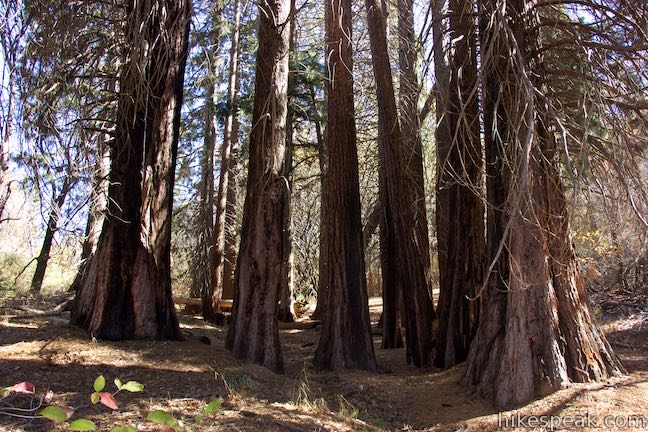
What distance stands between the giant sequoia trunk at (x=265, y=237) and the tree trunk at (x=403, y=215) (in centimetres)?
235

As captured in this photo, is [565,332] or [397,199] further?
[397,199]

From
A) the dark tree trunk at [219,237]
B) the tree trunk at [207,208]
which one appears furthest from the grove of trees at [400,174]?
the tree trunk at [207,208]

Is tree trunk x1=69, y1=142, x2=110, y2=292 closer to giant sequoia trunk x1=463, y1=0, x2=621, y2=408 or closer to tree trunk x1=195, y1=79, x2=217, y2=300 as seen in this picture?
tree trunk x1=195, y1=79, x2=217, y2=300

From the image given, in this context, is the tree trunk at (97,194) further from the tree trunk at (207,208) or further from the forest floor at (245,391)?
the tree trunk at (207,208)

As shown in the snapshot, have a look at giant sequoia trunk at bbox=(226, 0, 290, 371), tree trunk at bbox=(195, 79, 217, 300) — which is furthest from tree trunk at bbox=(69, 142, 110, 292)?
tree trunk at bbox=(195, 79, 217, 300)

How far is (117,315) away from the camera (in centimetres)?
730

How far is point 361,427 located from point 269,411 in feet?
3.08

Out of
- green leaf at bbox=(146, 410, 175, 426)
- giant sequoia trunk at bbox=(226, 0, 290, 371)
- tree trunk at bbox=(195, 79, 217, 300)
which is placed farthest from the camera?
tree trunk at bbox=(195, 79, 217, 300)

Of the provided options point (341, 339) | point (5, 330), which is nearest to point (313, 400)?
point (341, 339)

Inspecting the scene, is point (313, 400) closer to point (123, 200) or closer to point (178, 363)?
point (178, 363)

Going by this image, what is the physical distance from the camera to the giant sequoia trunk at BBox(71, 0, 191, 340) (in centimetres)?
733

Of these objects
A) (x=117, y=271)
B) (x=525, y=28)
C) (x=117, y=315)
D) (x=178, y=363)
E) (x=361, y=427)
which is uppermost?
(x=525, y=28)

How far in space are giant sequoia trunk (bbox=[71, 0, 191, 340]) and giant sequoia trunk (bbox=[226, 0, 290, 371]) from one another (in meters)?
1.03

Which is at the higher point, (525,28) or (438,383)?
(525,28)
